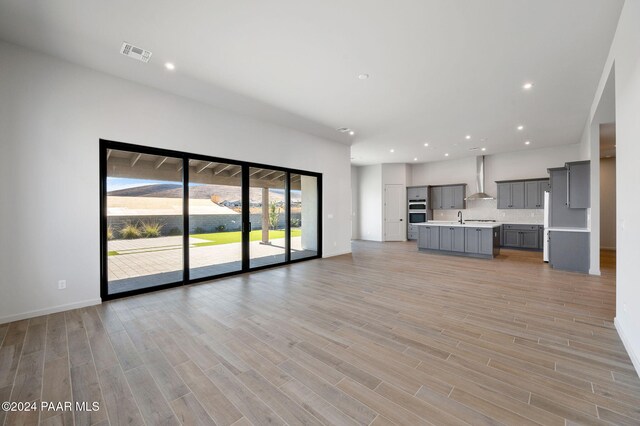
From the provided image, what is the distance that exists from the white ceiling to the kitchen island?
3.15 m

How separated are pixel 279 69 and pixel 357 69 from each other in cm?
112

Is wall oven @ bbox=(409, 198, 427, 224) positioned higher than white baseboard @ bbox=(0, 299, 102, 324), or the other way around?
wall oven @ bbox=(409, 198, 427, 224)

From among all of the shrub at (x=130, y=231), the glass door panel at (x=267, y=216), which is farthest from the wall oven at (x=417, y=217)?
the shrub at (x=130, y=231)

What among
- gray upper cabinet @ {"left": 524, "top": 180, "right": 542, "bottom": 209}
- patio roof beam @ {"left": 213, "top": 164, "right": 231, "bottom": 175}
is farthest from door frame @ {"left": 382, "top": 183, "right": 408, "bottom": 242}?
patio roof beam @ {"left": 213, "top": 164, "right": 231, "bottom": 175}

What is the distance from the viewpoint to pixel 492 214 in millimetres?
9688

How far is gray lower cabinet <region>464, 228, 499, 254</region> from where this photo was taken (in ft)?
23.4

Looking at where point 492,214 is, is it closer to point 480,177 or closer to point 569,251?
point 480,177

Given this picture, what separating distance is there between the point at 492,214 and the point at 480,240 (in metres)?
3.15

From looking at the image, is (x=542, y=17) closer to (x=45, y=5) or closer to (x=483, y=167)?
(x=45, y=5)

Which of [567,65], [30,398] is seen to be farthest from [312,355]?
[567,65]

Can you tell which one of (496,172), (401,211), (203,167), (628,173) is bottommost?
(401,211)

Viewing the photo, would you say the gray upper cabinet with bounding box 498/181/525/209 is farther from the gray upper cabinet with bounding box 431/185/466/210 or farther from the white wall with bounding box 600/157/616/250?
the white wall with bounding box 600/157/616/250

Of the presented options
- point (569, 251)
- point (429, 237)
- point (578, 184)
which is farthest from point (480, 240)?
point (578, 184)

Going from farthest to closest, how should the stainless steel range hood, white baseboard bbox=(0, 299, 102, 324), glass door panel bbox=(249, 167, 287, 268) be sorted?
the stainless steel range hood
glass door panel bbox=(249, 167, 287, 268)
white baseboard bbox=(0, 299, 102, 324)
